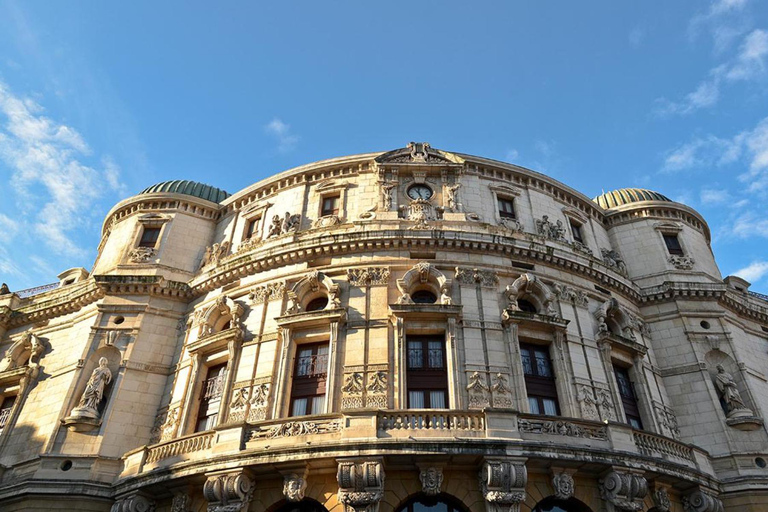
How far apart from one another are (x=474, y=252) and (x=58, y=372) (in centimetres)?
1972

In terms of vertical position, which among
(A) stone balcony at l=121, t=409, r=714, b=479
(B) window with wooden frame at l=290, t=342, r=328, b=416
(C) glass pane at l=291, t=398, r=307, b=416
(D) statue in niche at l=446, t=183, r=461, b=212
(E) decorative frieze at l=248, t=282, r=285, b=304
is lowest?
(A) stone balcony at l=121, t=409, r=714, b=479

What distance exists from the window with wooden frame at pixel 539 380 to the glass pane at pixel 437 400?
3.25m

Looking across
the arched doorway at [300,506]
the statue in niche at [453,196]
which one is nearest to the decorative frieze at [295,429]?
the arched doorway at [300,506]

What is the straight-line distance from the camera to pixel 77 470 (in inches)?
818

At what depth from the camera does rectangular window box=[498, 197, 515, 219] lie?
1061 inches

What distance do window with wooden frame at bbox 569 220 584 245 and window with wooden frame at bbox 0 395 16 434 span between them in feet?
95.2

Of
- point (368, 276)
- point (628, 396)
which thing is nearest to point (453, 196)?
point (368, 276)

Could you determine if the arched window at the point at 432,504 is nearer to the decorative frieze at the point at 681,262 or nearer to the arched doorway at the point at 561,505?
the arched doorway at the point at 561,505

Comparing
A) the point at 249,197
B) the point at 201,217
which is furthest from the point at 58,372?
the point at 249,197

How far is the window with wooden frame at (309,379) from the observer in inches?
786

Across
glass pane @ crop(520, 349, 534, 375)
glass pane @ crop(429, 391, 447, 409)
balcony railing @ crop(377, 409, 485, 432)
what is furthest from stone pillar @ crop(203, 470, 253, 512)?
glass pane @ crop(520, 349, 534, 375)

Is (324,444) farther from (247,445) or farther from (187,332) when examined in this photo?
(187,332)

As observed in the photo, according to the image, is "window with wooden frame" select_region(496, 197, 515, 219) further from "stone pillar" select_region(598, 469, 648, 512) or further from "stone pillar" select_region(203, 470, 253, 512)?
"stone pillar" select_region(203, 470, 253, 512)

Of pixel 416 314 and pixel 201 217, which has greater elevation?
pixel 201 217
